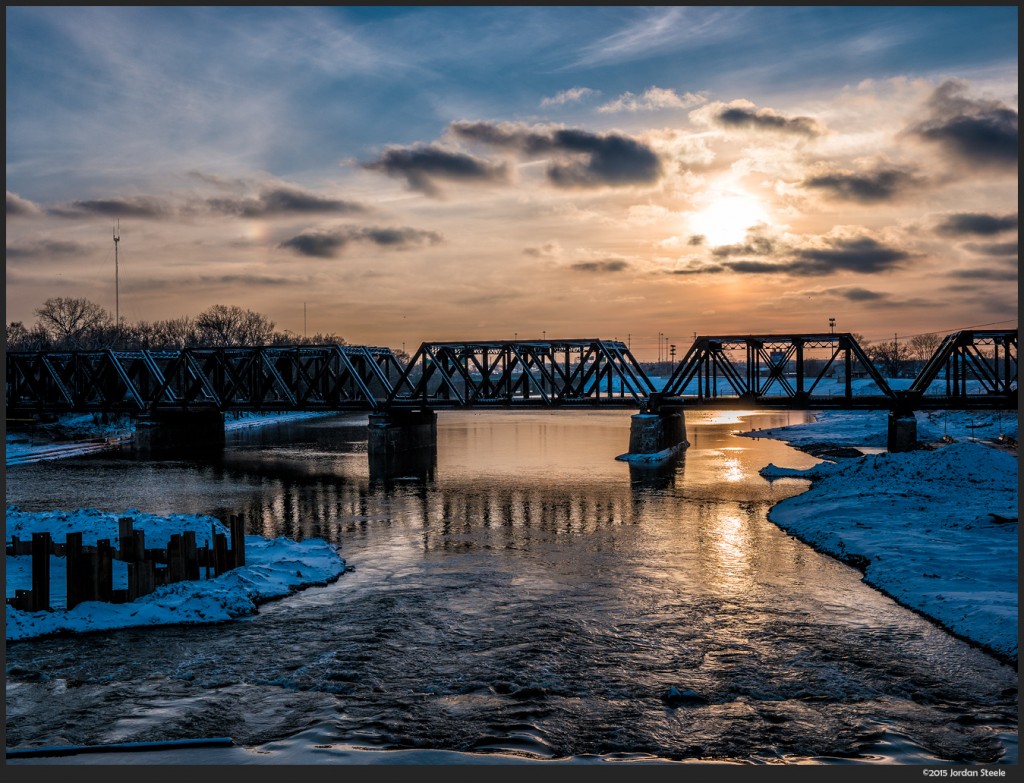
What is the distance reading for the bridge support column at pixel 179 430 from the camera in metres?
76.6

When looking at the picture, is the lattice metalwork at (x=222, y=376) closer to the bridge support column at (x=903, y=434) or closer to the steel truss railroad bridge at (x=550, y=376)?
the steel truss railroad bridge at (x=550, y=376)

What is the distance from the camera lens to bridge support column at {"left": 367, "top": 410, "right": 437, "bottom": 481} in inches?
2184

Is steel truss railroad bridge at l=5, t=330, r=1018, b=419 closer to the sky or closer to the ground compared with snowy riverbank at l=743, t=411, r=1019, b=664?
closer to the sky

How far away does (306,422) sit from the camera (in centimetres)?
12206

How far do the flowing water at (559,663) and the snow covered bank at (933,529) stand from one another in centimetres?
93

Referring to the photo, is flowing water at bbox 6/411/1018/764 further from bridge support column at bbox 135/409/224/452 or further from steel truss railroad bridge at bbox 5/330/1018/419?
bridge support column at bbox 135/409/224/452

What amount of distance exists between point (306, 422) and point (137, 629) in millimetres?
106444

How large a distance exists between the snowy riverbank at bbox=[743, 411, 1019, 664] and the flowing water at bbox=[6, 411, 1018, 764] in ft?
3.04

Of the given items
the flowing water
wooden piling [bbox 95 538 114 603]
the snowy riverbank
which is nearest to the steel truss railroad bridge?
the snowy riverbank

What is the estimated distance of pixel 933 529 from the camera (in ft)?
89.6

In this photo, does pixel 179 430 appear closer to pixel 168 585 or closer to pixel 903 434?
pixel 168 585

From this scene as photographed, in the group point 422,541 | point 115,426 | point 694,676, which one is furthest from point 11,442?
point 694,676

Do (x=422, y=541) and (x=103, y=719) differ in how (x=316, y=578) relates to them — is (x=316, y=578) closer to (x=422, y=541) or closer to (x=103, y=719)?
(x=422, y=541)

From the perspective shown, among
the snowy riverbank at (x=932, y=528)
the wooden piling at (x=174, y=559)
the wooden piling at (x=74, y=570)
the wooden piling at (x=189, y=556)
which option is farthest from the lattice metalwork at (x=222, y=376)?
the wooden piling at (x=74, y=570)
